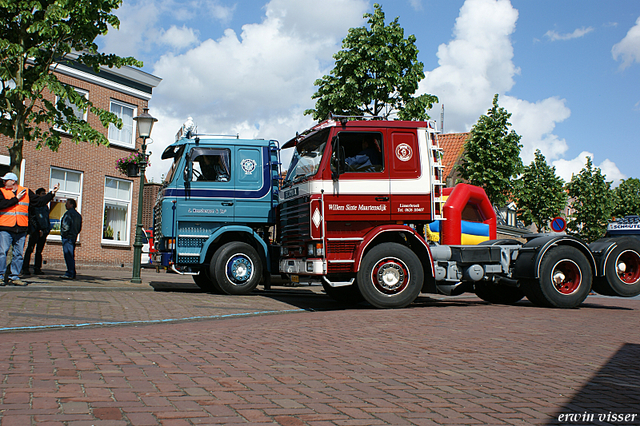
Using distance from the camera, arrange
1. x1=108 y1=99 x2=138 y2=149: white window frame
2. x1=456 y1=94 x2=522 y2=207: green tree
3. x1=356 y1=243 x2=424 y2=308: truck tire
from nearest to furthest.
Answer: x1=356 y1=243 x2=424 y2=308: truck tire → x1=108 y1=99 x2=138 y2=149: white window frame → x1=456 y1=94 x2=522 y2=207: green tree

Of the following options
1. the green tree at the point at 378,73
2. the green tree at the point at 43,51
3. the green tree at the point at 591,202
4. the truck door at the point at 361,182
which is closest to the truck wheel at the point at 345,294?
the truck door at the point at 361,182

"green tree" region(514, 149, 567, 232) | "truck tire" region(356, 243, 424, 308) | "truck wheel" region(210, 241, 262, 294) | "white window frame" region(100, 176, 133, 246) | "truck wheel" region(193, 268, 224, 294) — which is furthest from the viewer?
"green tree" region(514, 149, 567, 232)

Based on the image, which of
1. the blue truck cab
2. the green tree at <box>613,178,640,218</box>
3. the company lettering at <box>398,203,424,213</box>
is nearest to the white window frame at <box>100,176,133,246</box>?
the blue truck cab

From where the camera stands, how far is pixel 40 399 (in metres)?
3.46

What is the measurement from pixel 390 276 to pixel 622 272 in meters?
4.36

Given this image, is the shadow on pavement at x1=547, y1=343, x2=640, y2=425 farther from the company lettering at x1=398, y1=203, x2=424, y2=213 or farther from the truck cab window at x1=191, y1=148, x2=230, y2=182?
the truck cab window at x1=191, y1=148, x2=230, y2=182

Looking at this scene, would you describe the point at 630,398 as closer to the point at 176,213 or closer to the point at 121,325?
the point at 121,325

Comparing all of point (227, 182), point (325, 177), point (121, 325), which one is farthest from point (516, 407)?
point (227, 182)

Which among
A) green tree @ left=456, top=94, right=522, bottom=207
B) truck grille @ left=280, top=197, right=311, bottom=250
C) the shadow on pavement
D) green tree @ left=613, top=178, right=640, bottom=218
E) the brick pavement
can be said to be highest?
green tree @ left=613, top=178, right=640, bottom=218

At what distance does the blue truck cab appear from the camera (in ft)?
34.9

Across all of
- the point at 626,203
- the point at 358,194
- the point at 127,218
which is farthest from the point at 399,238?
the point at 626,203

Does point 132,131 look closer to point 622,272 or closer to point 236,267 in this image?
point 236,267

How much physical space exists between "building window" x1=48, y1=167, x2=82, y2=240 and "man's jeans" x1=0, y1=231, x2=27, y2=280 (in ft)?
31.1

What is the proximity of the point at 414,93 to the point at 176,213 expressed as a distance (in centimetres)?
1007
